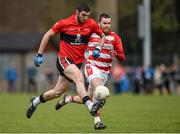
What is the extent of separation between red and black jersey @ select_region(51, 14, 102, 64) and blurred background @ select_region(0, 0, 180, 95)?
26.8 m

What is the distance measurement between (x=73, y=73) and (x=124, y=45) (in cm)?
5167

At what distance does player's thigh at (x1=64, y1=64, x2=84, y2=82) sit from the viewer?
16.5 metres

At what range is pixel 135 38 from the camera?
70.1 metres

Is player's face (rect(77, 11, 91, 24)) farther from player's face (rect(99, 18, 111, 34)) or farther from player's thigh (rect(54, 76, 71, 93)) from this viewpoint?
player's thigh (rect(54, 76, 71, 93))

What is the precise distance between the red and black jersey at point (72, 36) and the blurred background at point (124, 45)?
26.8 meters

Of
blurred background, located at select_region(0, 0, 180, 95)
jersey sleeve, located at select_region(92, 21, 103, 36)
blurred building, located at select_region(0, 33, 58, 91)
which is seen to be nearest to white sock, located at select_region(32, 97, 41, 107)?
jersey sleeve, located at select_region(92, 21, 103, 36)

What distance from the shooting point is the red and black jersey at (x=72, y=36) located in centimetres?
1680

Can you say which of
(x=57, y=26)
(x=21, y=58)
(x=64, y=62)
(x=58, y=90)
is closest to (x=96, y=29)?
(x=57, y=26)

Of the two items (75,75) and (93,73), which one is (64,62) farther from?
(93,73)

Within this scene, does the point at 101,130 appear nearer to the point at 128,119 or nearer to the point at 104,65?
the point at 104,65

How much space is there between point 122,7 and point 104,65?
5178cm

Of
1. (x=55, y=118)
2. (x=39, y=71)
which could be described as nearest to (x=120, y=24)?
(x=39, y=71)

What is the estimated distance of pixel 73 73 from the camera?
16.6m

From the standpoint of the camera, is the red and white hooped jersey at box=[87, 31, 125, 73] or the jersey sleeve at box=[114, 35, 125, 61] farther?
the red and white hooped jersey at box=[87, 31, 125, 73]
